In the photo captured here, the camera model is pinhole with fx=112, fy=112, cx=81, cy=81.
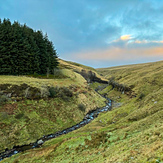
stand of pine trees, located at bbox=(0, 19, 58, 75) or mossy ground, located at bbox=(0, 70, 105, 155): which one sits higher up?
stand of pine trees, located at bbox=(0, 19, 58, 75)

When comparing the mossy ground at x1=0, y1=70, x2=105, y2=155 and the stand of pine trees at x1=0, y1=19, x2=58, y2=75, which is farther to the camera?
the stand of pine trees at x1=0, y1=19, x2=58, y2=75

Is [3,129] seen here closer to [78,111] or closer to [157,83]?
[78,111]

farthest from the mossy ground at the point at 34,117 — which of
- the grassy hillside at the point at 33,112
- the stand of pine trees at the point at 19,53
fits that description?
the stand of pine trees at the point at 19,53

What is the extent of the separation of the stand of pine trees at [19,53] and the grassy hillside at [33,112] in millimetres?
13827

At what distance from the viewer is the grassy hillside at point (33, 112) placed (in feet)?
107

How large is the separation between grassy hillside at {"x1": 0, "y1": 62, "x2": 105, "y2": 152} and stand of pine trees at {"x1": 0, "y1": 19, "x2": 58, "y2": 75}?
45.4 ft

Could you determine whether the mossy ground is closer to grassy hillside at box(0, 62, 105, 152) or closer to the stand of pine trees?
grassy hillside at box(0, 62, 105, 152)

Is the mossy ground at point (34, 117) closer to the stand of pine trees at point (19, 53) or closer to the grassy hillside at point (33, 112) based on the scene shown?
the grassy hillside at point (33, 112)

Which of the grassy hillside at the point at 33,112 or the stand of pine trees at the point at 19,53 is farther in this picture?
the stand of pine trees at the point at 19,53

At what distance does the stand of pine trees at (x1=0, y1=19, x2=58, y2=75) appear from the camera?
5631cm

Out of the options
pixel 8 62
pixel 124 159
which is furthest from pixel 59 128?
pixel 8 62

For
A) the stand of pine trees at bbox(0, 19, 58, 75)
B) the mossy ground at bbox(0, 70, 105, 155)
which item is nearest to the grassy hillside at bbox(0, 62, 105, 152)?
the mossy ground at bbox(0, 70, 105, 155)

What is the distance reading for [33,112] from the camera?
41.0 meters

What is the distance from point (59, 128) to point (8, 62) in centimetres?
4341
